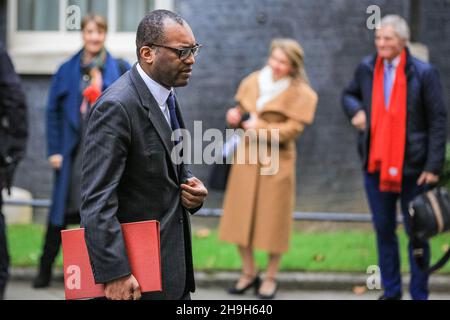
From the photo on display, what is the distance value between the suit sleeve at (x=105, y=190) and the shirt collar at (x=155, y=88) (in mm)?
247

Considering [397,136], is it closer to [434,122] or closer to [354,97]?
[434,122]

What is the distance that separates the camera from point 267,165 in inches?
371

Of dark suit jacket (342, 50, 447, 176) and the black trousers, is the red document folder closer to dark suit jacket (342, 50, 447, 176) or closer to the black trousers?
the black trousers

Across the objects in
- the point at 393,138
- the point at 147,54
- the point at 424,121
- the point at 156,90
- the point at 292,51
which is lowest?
the point at 393,138

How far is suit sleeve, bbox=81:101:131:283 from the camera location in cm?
464

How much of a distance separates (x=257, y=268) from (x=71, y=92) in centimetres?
229

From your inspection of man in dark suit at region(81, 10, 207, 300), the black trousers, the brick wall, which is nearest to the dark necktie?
man in dark suit at region(81, 10, 207, 300)

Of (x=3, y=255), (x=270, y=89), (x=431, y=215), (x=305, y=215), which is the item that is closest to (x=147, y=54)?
(x=3, y=255)

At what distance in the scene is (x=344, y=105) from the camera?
356 inches

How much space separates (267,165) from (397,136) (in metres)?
1.34

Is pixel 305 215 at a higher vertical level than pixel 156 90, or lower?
lower

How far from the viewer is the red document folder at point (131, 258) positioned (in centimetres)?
473

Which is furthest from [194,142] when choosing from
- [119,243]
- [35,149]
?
[119,243]
